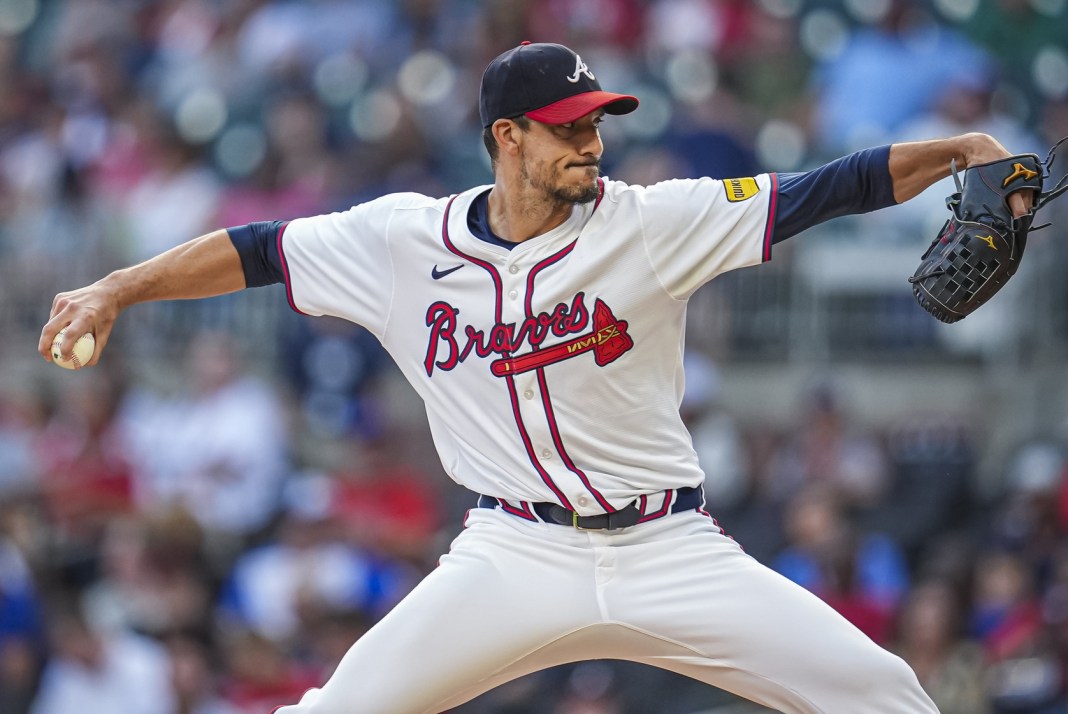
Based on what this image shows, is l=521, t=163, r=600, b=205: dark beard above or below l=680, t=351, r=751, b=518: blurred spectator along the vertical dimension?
above

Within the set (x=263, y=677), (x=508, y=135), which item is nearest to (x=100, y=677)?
(x=263, y=677)

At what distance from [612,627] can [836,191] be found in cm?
120

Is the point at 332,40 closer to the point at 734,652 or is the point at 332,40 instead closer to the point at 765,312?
the point at 765,312

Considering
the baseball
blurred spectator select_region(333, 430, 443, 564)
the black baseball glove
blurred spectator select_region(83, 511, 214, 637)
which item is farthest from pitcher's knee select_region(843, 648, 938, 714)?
blurred spectator select_region(83, 511, 214, 637)

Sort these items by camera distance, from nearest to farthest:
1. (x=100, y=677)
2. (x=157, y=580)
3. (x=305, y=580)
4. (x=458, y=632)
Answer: (x=458, y=632) < (x=100, y=677) < (x=305, y=580) < (x=157, y=580)

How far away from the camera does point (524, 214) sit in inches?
159

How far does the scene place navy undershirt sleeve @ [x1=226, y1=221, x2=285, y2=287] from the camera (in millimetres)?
4148

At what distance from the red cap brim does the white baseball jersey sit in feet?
0.83

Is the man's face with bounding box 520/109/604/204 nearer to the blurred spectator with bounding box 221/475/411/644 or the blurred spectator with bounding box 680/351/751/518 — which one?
the blurred spectator with bounding box 221/475/411/644

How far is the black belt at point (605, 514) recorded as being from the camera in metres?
3.96

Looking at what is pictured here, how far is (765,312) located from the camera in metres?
8.78

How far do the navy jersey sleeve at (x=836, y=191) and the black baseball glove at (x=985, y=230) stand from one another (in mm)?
174

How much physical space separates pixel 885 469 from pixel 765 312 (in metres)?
1.14

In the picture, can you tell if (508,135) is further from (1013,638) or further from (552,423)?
(1013,638)
